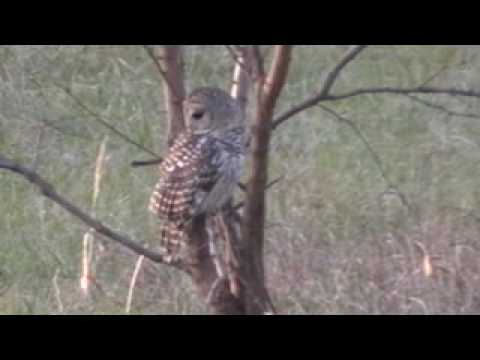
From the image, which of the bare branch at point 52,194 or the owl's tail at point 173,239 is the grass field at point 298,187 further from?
the bare branch at point 52,194

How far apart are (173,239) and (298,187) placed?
213 cm

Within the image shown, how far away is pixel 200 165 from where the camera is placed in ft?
14.8

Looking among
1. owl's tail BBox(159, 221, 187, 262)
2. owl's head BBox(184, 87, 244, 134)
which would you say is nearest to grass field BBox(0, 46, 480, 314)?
owl's tail BBox(159, 221, 187, 262)

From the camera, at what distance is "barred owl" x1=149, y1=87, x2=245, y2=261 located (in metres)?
4.20

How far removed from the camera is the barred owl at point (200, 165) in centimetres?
420

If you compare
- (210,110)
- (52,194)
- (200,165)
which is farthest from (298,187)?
(52,194)

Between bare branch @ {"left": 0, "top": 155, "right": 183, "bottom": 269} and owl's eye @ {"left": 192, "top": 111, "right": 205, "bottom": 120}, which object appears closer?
bare branch @ {"left": 0, "top": 155, "right": 183, "bottom": 269}

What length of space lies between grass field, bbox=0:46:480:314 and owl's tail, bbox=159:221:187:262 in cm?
35

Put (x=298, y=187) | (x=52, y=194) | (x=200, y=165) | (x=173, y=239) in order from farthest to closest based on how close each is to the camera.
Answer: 1. (x=298, y=187)
2. (x=200, y=165)
3. (x=173, y=239)
4. (x=52, y=194)

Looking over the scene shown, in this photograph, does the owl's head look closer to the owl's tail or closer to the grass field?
the owl's tail

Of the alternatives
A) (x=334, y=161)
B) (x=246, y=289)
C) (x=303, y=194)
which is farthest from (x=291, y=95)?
(x=246, y=289)

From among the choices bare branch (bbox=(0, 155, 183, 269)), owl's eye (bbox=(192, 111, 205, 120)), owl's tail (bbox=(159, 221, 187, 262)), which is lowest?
owl's tail (bbox=(159, 221, 187, 262))

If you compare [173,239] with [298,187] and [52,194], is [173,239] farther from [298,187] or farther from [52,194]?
[298,187]
